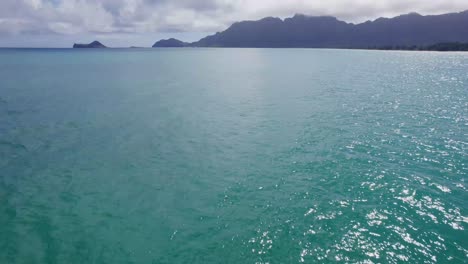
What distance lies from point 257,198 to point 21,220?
1562 cm

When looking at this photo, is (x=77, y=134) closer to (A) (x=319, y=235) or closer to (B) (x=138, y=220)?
(B) (x=138, y=220)

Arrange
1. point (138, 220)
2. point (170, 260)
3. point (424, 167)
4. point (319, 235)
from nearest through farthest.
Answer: point (170, 260) < point (319, 235) < point (138, 220) < point (424, 167)

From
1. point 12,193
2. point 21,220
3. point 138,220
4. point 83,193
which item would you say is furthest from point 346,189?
point 12,193

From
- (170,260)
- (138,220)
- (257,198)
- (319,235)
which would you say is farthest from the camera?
(257,198)

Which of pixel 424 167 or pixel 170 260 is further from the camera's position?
pixel 424 167

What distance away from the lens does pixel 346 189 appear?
19.2 metres

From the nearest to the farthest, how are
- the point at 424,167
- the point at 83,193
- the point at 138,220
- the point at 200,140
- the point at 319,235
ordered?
the point at 319,235
the point at 138,220
the point at 83,193
the point at 424,167
the point at 200,140

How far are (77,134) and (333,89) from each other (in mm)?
52130

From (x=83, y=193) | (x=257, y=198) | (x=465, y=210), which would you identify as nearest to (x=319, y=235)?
(x=257, y=198)

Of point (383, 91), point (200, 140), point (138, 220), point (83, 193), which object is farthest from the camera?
point (383, 91)

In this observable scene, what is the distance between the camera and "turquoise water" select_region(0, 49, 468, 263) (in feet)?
46.4

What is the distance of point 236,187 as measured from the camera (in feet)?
66.1

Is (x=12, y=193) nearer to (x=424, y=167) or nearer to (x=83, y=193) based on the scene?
(x=83, y=193)

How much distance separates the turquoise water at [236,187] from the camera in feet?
46.4
